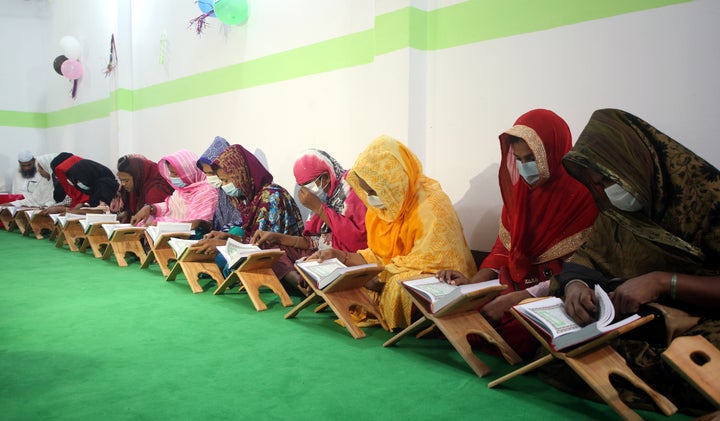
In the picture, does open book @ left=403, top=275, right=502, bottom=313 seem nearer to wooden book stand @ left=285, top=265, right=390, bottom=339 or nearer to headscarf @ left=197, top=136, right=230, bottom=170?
wooden book stand @ left=285, top=265, right=390, bottom=339

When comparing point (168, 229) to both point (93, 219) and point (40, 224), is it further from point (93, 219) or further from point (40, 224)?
point (40, 224)

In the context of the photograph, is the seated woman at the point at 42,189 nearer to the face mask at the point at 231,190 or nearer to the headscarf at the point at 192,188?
the headscarf at the point at 192,188

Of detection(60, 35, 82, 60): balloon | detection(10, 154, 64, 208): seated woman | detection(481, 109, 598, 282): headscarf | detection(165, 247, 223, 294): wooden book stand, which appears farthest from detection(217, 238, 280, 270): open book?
detection(60, 35, 82, 60): balloon

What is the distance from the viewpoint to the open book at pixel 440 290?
2235 mm

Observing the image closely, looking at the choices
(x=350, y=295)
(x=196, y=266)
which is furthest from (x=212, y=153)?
(x=350, y=295)

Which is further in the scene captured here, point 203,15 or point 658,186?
point 203,15

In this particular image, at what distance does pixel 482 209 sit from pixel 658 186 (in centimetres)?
160

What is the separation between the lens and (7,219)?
28.1ft

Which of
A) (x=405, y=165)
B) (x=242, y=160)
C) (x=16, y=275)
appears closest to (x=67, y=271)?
(x=16, y=275)

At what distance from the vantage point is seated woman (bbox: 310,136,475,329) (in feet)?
9.33

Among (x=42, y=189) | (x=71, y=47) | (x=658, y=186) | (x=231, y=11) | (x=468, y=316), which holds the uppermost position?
(x=71, y=47)

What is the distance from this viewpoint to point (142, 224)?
5.60 metres

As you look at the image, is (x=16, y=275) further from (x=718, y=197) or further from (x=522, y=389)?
(x=718, y=197)

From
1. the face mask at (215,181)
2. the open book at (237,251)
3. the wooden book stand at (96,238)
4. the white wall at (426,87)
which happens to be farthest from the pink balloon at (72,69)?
the open book at (237,251)
